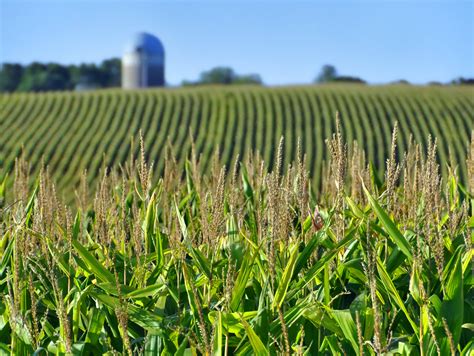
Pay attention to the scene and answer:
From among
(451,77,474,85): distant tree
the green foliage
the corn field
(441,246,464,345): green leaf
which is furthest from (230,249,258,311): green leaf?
the green foliage

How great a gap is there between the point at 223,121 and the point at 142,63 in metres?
30.4

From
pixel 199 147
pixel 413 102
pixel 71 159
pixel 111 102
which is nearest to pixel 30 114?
pixel 111 102

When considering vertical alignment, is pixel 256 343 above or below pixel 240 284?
below

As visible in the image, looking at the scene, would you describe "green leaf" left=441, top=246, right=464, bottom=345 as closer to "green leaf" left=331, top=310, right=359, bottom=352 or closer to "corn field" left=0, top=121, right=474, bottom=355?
"corn field" left=0, top=121, right=474, bottom=355

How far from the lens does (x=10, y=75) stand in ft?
329

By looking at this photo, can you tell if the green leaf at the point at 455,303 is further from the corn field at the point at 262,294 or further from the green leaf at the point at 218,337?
the green leaf at the point at 218,337

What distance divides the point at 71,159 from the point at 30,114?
6.32 m

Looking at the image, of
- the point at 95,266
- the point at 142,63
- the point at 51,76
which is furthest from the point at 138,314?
the point at 51,76

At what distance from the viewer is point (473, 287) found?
2.64m

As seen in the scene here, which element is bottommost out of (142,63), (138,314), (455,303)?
(138,314)

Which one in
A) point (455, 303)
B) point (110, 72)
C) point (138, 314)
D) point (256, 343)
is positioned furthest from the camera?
point (110, 72)

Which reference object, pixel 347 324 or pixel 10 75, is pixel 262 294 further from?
pixel 10 75

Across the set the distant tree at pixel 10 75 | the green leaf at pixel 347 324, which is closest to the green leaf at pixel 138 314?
the green leaf at pixel 347 324

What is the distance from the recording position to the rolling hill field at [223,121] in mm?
24453
